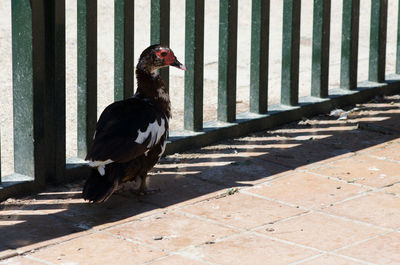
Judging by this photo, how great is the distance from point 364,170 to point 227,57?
128 cm

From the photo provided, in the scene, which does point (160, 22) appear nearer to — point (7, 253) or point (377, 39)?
point (7, 253)

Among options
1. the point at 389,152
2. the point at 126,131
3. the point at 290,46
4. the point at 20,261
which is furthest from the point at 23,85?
the point at 389,152

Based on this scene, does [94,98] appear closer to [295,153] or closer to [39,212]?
[39,212]

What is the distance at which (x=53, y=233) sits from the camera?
4.94m

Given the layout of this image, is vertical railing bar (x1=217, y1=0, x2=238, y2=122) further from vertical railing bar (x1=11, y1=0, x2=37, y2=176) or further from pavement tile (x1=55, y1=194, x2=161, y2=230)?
vertical railing bar (x1=11, y1=0, x2=37, y2=176)

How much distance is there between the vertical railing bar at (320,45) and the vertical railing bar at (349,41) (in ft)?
0.86

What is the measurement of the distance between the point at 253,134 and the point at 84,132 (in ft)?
5.24

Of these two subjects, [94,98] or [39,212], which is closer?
[39,212]

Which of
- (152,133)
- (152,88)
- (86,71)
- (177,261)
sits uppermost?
(86,71)

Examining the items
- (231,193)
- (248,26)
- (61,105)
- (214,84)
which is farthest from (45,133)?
(248,26)

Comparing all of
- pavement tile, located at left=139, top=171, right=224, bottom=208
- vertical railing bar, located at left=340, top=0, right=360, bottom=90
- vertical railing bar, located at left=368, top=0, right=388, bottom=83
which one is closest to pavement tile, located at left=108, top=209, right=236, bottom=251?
pavement tile, located at left=139, top=171, right=224, bottom=208

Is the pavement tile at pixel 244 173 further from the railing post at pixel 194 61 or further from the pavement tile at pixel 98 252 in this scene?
the pavement tile at pixel 98 252

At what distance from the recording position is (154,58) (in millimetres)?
5660

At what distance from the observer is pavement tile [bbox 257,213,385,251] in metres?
4.83
